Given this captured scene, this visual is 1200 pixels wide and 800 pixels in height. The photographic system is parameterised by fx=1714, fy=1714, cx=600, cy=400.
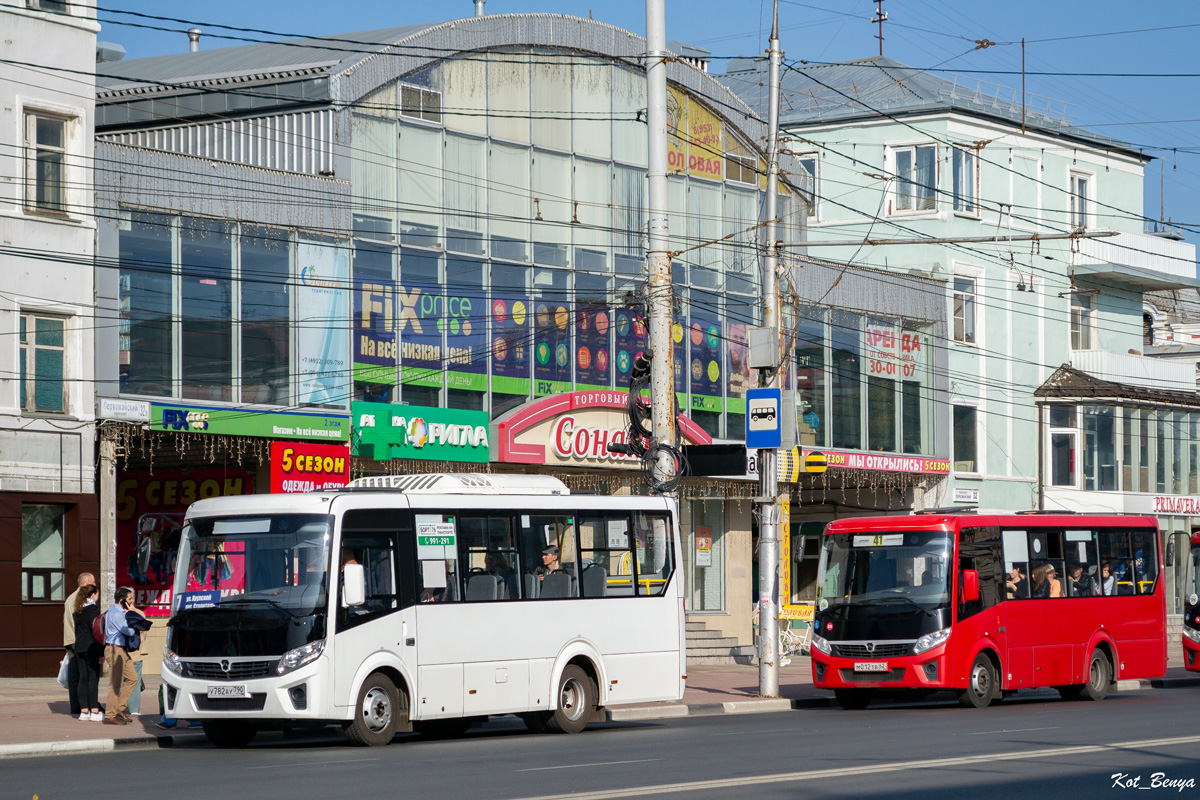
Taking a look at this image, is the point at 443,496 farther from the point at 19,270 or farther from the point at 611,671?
the point at 19,270

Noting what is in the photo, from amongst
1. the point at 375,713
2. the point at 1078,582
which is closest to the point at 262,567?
the point at 375,713

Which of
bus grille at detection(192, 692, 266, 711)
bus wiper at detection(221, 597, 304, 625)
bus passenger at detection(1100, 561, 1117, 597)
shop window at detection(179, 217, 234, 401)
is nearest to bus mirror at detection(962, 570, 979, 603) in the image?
bus passenger at detection(1100, 561, 1117, 597)

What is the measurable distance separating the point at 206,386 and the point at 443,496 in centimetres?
1040

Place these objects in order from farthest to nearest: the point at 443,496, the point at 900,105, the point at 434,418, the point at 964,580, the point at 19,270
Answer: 1. the point at 900,105
2. the point at 434,418
3. the point at 19,270
4. the point at 964,580
5. the point at 443,496

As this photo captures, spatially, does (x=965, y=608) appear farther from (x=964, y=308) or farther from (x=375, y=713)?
(x=964, y=308)

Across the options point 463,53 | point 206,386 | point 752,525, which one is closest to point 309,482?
point 206,386

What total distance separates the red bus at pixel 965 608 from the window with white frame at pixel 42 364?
12.0m

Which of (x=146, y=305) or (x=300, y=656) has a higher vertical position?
(x=146, y=305)

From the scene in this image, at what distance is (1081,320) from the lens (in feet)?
166

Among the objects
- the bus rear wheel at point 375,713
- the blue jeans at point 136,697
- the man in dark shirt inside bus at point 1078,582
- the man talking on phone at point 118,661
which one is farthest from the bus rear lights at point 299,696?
the man in dark shirt inside bus at point 1078,582

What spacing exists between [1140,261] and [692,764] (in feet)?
129

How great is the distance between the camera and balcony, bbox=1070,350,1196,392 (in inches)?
1930

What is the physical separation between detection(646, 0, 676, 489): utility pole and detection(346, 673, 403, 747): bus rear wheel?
18.7ft

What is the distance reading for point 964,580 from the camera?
23.9 metres
